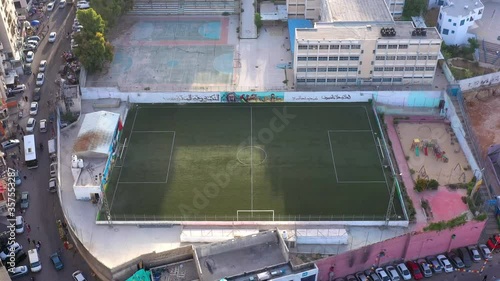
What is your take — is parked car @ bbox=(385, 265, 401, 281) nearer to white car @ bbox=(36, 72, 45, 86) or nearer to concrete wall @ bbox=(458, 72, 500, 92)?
concrete wall @ bbox=(458, 72, 500, 92)

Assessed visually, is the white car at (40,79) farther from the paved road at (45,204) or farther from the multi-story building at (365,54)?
the multi-story building at (365,54)

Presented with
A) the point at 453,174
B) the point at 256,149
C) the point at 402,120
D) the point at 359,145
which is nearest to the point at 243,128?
the point at 256,149

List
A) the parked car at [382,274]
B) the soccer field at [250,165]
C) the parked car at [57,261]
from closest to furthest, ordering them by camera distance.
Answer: the parked car at [382,274], the parked car at [57,261], the soccer field at [250,165]

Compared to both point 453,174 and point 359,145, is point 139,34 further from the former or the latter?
point 453,174

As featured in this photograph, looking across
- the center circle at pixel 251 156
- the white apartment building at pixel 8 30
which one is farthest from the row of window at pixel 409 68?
the white apartment building at pixel 8 30

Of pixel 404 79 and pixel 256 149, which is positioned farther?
pixel 404 79

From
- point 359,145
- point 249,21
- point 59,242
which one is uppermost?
point 249,21

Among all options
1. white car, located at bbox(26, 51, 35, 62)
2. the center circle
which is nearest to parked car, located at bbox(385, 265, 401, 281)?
the center circle
